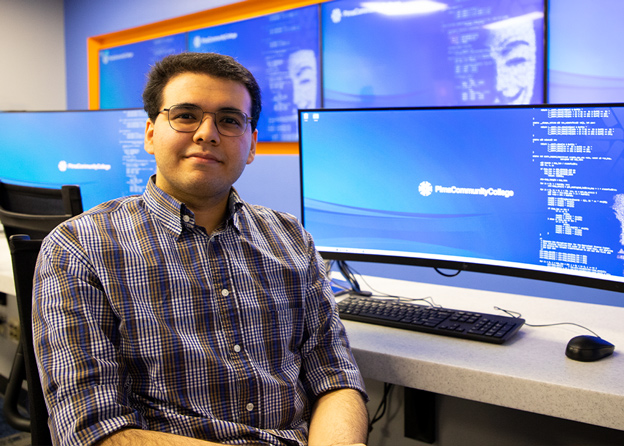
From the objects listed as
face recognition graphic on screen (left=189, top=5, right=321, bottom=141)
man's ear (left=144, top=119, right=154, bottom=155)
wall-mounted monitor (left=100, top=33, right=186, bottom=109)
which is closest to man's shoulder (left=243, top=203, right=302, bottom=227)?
man's ear (left=144, top=119, right=154, bottom=155)

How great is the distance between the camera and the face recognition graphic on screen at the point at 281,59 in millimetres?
3068

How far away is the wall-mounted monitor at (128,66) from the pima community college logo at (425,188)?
2667mm

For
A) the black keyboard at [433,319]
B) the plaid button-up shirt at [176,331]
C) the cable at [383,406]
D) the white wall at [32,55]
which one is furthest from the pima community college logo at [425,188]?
the white wall at [32,55]

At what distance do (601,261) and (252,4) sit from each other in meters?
2.63

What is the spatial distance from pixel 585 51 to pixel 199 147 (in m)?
1.72

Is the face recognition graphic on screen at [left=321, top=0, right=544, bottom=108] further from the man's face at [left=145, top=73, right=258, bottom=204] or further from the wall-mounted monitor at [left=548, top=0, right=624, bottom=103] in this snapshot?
the man's face at [left=145, top=73, right=258, bottom=204]

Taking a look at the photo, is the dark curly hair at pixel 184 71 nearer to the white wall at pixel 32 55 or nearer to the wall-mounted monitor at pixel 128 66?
the wall-mounted monitor at pixel 128 66

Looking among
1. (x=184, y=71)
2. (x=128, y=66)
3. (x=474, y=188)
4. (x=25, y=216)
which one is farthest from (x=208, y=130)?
(x=128, y=66)

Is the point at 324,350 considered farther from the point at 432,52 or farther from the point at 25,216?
the point at 432,52

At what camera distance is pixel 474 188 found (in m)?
1.40

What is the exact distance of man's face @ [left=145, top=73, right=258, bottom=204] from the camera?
1153mm

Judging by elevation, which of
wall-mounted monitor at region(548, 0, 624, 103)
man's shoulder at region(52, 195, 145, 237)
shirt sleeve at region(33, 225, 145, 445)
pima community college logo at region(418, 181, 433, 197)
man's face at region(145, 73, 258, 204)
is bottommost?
shirt sleeve at region(33, 225, 145, 445)

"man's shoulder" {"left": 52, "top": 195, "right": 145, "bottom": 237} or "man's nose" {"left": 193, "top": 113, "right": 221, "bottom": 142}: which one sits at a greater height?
"man's nose" {"left": 193, "top": 113, "right": 221, "bottom": 142}

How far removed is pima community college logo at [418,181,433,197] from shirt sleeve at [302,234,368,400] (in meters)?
0.37
